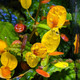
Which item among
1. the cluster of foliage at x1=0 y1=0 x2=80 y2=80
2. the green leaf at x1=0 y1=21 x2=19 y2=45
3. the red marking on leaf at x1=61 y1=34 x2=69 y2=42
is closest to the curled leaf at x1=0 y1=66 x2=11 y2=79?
the cluster of foliage at x1=0 y1=0 x2=80 y2=80

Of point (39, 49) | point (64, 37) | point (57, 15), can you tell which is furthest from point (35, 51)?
point (64, 37)

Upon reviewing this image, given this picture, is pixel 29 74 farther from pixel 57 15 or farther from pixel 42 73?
pixel 57 15

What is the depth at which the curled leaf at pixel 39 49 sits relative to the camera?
0.43 meters

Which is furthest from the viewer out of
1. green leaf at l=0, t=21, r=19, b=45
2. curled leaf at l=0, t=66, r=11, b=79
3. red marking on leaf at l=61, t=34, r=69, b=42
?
red marking on leaf at l=61, t=34, r=69, b=42

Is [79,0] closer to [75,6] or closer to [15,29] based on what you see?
[75,6]

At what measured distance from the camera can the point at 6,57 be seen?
0.42 metres

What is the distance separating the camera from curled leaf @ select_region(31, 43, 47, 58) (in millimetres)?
426

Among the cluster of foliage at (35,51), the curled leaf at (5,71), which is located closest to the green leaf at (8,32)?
the cluster of foliage at (35,51)

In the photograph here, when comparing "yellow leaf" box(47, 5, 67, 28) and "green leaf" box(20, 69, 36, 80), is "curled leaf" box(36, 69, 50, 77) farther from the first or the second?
"yellow leaf" box(47, 5, 67, 28)

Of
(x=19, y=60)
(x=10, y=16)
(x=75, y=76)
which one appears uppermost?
(x=10, y=16)

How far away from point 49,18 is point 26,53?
127 millimetres

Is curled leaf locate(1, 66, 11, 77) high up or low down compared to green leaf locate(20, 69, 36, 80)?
up

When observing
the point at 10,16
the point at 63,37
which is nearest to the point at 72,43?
the point at 63,37

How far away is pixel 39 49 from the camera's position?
1.40 ft
